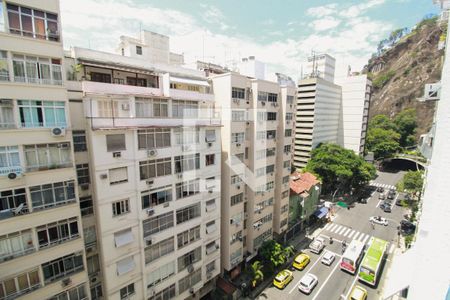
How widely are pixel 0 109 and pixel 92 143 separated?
4.51 meters

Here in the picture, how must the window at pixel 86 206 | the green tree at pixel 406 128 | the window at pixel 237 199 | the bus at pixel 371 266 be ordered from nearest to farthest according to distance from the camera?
the window at pixel 86 206, the window at pixel 237 199, the bus at pixel 371 266, the green tree at pixel 406 128

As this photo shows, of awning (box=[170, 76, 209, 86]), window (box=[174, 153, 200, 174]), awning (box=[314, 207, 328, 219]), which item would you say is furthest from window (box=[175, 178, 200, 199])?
awning (box=[314, 207, 328, 219])

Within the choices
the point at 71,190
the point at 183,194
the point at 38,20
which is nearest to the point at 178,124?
the point at 183,194

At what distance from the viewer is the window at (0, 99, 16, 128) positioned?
434 inches

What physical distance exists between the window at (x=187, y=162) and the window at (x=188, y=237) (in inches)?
237

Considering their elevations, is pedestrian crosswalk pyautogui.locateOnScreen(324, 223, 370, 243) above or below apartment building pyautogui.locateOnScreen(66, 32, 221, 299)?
below

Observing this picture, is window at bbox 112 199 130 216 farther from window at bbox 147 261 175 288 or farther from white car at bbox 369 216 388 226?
white car at bbox 369 216 388 226

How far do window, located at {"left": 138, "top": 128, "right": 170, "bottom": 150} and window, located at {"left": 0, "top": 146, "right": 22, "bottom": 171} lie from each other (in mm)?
6679

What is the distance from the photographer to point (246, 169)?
2602cm

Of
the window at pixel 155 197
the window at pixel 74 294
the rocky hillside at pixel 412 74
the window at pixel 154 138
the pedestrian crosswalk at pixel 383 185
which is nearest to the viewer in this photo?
the window at pixel 74 294

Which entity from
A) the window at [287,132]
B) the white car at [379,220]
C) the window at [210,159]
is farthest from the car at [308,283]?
the white car at [379,220]

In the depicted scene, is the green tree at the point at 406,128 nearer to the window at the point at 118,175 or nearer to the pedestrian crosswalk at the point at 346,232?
the pedestrian crosswalk at the point at 346,232

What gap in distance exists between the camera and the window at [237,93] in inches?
890

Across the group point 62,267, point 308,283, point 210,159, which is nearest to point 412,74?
point 308,283
